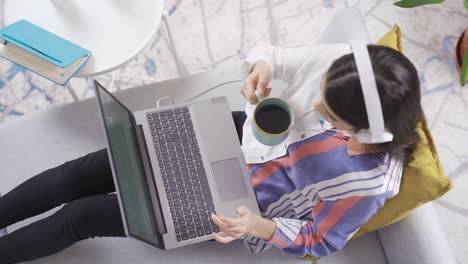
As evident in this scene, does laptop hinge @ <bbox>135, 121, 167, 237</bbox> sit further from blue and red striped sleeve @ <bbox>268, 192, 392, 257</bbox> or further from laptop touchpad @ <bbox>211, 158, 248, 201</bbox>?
blue and red striped sleeve @ <bbox>268, 192, 392, 257</bbox>

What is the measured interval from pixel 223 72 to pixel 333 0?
0.74 m

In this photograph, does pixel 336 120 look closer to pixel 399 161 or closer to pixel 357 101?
pixel 357 101

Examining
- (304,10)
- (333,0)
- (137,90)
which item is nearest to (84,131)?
(137,90)

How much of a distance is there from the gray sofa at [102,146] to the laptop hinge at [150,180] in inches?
5.9

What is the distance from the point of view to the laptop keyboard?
1.07m

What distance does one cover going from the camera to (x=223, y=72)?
130 cm

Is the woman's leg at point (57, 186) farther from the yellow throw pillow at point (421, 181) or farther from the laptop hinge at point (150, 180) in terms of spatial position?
the yellow throw pillow at point (421, 181)

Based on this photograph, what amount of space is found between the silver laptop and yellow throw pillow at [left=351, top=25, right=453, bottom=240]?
13.7 inches

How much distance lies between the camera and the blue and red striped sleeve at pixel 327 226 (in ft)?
2.90

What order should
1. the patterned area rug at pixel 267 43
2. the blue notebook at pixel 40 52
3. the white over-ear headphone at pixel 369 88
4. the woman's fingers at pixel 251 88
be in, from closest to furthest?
the white over-ear headphone at pixel 369 88, the woman's fingers at pixel 251 88, the blue notebook at pixel 40 52, the patterned area rug at pixel 267 43

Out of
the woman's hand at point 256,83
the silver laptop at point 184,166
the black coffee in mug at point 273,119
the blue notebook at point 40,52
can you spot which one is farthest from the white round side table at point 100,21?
the black coffee in mug at point 273,119

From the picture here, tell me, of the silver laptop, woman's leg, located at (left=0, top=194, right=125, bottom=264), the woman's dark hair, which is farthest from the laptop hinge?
the woman's dark hair

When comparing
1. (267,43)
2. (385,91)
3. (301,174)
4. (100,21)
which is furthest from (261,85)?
(267,43)

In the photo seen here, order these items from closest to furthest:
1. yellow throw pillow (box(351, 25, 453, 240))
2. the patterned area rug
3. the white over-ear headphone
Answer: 1. the white over-ear headphone
2. yellow throw pillow (box(351, 25, 453, 240))
3. the patterned area rug
